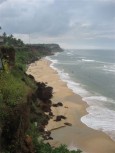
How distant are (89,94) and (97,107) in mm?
9866

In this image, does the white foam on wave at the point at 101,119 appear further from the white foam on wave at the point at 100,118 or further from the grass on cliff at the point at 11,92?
the grass on cliff at the point at 11,92

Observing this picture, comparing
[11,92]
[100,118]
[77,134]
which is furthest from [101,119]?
[11,92]

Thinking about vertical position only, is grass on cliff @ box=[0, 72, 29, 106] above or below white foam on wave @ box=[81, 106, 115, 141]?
above

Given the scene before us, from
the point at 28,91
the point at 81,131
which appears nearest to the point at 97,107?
the point at 81,131

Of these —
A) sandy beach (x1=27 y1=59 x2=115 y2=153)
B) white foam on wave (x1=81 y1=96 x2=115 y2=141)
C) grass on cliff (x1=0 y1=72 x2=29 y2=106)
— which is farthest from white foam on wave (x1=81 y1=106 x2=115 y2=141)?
grass on cliff (x1=0 y1=72 x2=29 y2=106)

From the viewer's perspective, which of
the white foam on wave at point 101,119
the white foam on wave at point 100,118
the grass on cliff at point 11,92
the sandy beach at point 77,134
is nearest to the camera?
the grass on cliff at point 11,92

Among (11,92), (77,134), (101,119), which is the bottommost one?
(77,134)

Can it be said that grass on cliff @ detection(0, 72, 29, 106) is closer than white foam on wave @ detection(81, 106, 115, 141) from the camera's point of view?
Yes

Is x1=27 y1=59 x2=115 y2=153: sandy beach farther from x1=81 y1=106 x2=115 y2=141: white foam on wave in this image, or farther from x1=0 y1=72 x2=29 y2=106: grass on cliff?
x1=0 y1=72 x2=29 y2=106: grass on cliff

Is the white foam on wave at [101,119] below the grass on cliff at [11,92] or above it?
below

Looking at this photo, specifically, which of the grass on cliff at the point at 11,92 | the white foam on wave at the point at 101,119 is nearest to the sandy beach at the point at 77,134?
the white foam on wave at the point at 101,119

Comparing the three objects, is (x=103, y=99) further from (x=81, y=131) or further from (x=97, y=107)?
(x=81, y=131)

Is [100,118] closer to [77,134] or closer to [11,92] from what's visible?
[77,134]

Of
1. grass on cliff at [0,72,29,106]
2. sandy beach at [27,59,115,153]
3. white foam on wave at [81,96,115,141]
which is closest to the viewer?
grass on cliff at [0,72,29,106]
